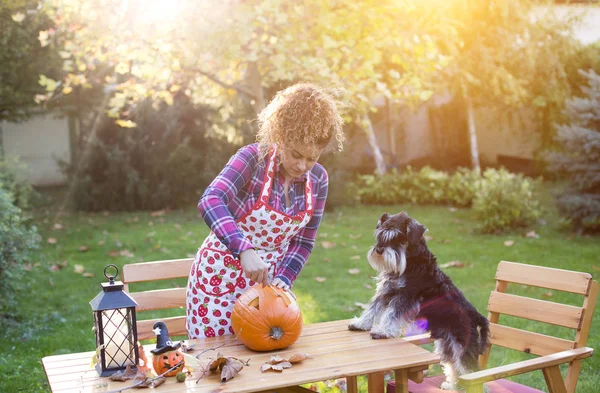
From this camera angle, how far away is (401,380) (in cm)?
278

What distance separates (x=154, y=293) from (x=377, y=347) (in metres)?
1.59

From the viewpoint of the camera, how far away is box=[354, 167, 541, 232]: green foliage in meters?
10.2

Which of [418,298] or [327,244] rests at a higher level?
[418,298]

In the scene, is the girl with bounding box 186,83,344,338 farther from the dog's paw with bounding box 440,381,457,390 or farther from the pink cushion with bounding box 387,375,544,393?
the dog's paw with bounding box 440,381,457,390

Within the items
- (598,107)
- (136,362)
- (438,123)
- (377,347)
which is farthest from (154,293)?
(438,123)

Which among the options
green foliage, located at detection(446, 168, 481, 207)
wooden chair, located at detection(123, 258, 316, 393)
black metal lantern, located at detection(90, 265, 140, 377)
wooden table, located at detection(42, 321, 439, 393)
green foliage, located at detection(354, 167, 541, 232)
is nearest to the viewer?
wooden table, located at detection(42, 321, 439, 393)

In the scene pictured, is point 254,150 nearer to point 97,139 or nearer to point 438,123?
point 97,139

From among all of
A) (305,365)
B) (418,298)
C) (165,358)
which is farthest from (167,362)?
(418,298)

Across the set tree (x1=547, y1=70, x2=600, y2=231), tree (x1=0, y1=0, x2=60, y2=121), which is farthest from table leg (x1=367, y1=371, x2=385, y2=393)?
tree (x1=0, y1=0, x2=60, y2=121)

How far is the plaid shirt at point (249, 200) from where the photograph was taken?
9.25ft

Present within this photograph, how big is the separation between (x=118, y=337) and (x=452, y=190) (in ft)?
36.3

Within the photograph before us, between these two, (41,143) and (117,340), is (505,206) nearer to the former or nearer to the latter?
(117,340)

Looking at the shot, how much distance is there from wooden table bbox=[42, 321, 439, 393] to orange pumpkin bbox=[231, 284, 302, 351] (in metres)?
0.05

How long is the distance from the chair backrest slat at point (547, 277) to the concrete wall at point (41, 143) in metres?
16.6
